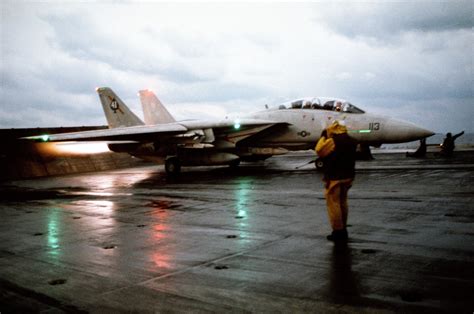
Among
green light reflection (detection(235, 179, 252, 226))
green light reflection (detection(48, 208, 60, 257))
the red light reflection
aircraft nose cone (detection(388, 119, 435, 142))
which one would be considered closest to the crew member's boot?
green light reflection (detection(235, 179, 252, 226))

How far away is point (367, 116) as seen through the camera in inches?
632

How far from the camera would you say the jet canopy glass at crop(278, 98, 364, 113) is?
16.4 m

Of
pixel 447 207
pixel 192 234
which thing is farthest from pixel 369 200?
pixel 192 234

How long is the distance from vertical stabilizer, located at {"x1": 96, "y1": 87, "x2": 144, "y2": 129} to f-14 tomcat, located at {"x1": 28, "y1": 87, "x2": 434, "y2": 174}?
13.1ft

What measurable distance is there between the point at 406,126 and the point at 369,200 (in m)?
7.90

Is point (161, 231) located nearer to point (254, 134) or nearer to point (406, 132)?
point (254, 134)

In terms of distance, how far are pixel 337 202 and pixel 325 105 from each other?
38.0 feet

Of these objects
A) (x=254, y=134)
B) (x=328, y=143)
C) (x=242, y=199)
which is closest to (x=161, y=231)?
(x=328, y=143)

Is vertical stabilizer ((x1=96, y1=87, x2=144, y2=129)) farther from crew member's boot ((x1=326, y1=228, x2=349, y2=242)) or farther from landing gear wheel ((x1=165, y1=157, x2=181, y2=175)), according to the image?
crew member's boot ((x1=326, y1=228, x2=349, y2=242))

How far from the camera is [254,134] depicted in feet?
57.9

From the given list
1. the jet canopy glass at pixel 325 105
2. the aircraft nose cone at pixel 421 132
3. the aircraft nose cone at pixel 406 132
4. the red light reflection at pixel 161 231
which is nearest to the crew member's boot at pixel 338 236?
the red light reflection at pixel 161 231

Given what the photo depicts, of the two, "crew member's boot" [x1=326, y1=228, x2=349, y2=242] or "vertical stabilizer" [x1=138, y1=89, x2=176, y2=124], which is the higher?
"vertical stabilizer" [x1=138, y1=89, x2=176, y2=124]

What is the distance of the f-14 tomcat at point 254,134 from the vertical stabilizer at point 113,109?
3.98m

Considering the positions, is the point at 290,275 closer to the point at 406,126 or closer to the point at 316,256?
the point at 316,256
